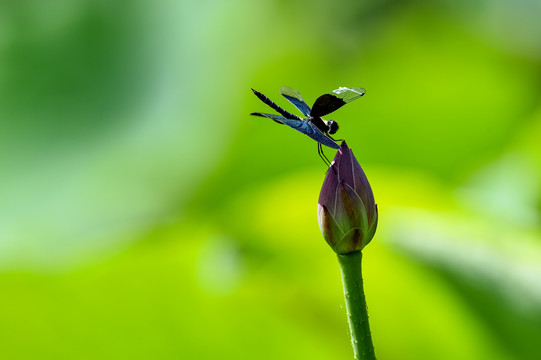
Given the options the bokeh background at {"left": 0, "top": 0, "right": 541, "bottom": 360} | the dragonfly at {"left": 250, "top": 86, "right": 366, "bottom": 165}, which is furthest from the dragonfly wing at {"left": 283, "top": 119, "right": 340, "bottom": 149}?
the bokeh background at {"left": 0, "top": 0, "right": 541, "bottom": 360}

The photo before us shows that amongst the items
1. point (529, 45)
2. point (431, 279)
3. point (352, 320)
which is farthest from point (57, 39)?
point (352, 320)

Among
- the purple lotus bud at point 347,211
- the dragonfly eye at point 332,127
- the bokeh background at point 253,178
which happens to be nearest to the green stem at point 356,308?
the purple lotus bud at point 347,211

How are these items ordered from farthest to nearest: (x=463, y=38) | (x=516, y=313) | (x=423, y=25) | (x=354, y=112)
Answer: (x=423, y=25) → (x=463, y=38) → (x=354, y=112) → (x=516, y=313)

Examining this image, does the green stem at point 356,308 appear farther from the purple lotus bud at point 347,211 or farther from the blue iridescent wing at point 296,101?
the blue iridescent wing at point 296,101

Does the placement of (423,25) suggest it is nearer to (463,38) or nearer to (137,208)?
(463,38)

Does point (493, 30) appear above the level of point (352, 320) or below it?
above

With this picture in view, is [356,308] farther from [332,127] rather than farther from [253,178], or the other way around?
[253,178]
